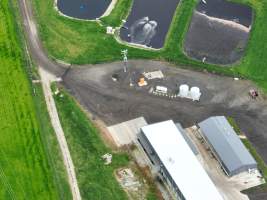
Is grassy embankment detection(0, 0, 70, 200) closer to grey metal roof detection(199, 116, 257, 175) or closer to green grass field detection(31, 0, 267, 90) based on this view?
green grass field detection(31, 0, 267, 90)

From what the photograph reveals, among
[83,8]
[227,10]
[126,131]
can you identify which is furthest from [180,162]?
[227,10]

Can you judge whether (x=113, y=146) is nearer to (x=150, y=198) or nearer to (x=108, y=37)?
(x=150, y=198)

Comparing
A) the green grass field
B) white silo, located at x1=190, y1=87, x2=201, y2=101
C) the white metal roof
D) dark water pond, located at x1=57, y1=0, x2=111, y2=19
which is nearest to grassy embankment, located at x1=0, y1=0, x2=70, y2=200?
the green grass field

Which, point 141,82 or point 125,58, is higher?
point 125,58

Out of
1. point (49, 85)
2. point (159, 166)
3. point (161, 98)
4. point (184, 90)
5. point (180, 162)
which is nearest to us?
point (180, 162)

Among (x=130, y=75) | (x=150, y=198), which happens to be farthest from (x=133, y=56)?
(x=150, y=198)

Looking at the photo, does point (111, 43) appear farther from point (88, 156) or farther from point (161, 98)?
point (88, 156)
